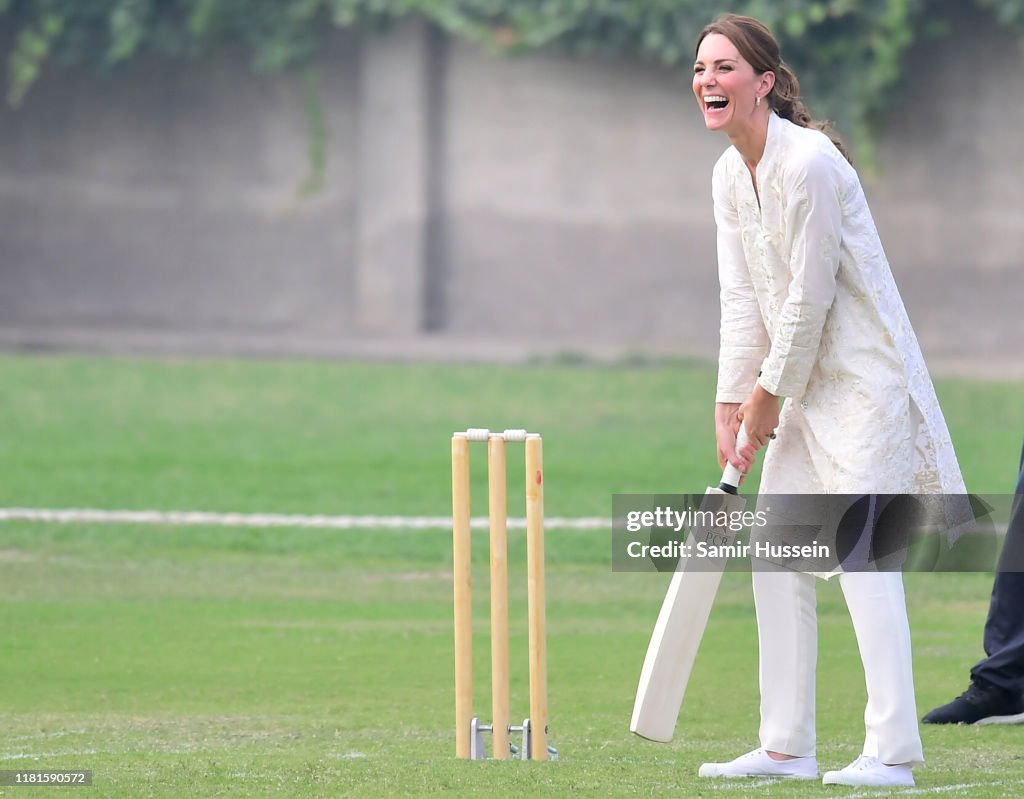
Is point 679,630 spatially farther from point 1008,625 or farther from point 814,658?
point 1008,625

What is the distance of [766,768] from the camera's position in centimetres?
424

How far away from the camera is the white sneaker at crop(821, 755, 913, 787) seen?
3996 mm

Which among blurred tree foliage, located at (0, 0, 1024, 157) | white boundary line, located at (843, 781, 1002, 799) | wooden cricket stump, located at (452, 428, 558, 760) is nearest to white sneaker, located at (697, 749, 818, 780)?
white boundary line, located at (843, 781, 1002, 799)

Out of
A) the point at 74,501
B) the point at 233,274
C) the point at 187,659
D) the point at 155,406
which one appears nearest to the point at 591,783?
the point at 187,659

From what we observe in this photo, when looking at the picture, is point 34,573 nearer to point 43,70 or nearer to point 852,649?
point 852,649

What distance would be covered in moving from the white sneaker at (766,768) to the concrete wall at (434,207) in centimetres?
1345

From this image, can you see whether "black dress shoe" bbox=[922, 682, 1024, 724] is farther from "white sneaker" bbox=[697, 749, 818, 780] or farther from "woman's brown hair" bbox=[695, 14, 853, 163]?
"woman's brown hair" bbox=[695, 14, 853, 163]

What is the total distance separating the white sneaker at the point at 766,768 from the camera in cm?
422

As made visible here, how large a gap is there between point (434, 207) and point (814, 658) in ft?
49.4

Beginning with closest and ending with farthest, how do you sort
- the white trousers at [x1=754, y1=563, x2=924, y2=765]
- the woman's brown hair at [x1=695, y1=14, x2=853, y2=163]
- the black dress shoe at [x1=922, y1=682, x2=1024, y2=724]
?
the white trousers at [x1=754, y1=563, x2=924, y2=765] < the woman's brown hair at [x1=695, y1=14, x2=853, y2=163] < the black dress shoe at [x1=922, y1=682, x2=1024, y2=724]

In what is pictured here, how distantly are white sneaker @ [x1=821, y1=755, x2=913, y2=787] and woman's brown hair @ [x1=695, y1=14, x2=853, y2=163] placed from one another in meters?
1.37

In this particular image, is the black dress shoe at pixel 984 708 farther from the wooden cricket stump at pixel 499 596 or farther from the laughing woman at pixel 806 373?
the wooden cricket stump at pixel 499 596

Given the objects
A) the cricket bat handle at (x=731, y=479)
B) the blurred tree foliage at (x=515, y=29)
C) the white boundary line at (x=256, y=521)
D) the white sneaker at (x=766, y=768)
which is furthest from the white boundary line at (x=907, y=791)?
the blurred tree foliage at (x=515, y=29)

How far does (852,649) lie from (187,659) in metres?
2.35
